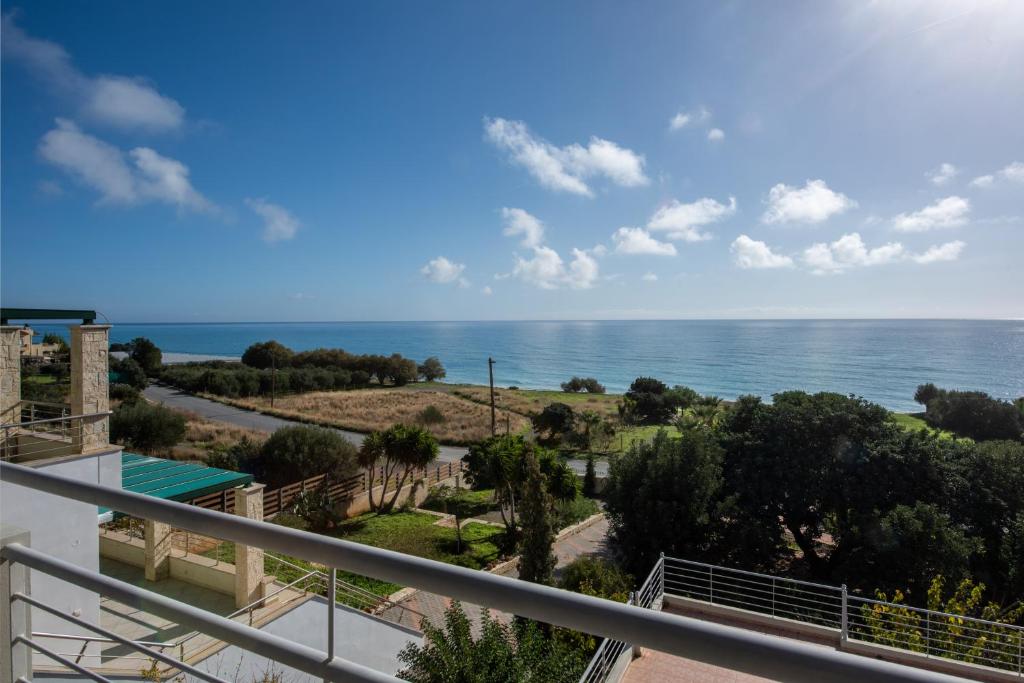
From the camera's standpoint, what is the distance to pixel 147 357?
4584cm

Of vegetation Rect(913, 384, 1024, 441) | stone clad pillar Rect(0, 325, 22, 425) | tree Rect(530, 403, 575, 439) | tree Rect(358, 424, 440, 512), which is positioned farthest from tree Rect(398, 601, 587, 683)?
vegetation Rect(913, 384, 1024, 441)

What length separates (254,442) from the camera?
18.5 meters

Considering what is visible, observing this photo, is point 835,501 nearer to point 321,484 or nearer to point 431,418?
point 321,484

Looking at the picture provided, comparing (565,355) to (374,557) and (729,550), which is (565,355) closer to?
(729,550)

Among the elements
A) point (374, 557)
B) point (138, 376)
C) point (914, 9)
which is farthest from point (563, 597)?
point (138, 376)

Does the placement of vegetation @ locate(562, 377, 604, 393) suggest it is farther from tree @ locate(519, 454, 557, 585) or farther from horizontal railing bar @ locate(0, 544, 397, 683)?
horizontal railing bar @ locate(0, 544, 397, 683)

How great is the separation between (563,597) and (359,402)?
130 feet

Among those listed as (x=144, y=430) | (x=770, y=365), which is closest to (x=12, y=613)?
(x=144, y=430)

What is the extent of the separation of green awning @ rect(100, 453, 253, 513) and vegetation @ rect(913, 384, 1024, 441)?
33722 millimetres

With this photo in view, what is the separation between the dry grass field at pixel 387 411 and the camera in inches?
1149

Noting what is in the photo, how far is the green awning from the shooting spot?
8406 mm

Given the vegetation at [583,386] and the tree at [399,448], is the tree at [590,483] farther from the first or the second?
the vegetation at [583,386]

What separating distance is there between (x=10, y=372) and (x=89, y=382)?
35.0 inches

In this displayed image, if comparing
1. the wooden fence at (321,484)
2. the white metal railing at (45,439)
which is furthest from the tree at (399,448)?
the white metal railing at (45,439)
